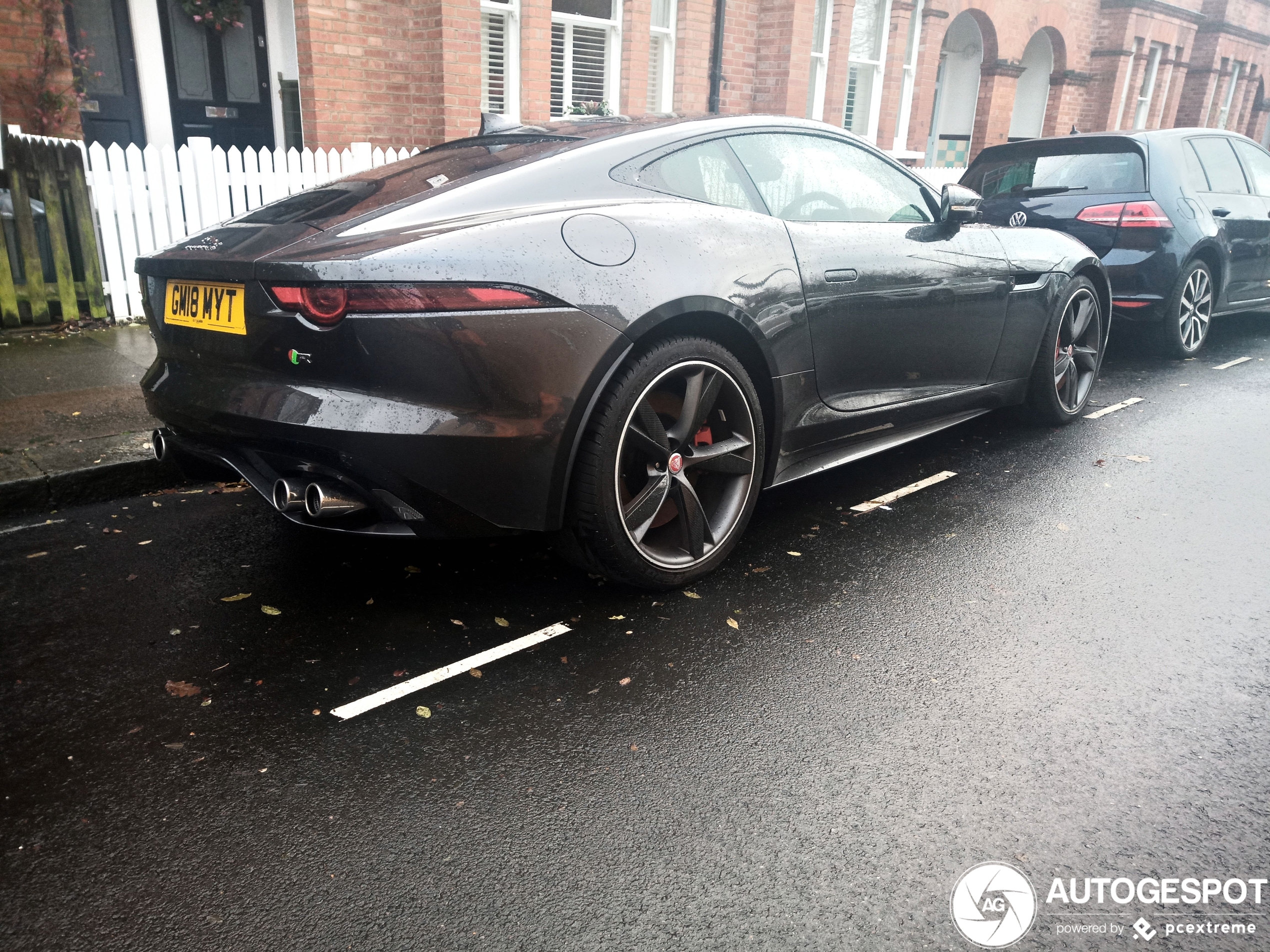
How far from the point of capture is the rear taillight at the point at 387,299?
2604 mm

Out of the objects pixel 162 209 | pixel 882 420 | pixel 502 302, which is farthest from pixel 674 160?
pixel 162 209

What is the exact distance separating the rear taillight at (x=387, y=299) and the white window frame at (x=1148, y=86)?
2359cm

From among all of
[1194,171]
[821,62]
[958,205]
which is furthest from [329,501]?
[821,62]

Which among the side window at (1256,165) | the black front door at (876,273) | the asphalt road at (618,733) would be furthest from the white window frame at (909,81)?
the asphalt road at (618,733)

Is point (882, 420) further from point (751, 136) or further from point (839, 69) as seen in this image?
point (839, 69)

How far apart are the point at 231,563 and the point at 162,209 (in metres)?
5.13

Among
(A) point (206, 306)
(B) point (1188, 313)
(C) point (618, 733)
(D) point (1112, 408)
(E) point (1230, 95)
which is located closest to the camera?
(C) point (618, 733)

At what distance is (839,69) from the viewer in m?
14.2

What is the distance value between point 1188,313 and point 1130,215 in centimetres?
110

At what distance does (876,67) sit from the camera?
1529 cm

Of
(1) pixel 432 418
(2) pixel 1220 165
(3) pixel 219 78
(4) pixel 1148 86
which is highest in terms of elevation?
(4) pixel 1148 86

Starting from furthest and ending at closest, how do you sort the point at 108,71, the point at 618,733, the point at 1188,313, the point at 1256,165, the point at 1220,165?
1. the point at 108,71
2. the point at 1256,165
3. the point at 1220,165
4. the point at 1188,313
5. the point at 618,733

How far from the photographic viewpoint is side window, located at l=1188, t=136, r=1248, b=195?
7.52m

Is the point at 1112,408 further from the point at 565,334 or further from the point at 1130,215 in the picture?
the point at 565,334
